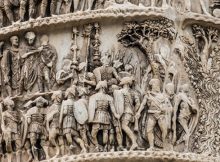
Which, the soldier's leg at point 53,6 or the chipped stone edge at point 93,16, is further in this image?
the soldier's leg at point 53,6

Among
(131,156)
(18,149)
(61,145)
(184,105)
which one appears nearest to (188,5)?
(184,105)

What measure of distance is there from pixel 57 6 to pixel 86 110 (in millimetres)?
1307

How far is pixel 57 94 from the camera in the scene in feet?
33.4

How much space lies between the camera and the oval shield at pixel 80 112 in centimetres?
1000

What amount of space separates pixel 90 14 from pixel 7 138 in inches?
63.2

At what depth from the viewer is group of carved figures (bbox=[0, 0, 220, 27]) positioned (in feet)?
34.6

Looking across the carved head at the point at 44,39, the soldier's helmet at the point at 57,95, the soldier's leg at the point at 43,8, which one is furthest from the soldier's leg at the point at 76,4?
the soldier's helmet at the point at 57,95

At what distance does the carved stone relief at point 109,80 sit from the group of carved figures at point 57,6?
0.01m

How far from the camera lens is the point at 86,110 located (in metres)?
10.1

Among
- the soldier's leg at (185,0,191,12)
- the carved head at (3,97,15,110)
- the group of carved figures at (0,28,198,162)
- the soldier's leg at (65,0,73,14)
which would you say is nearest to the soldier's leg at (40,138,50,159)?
the group of carved figures at (0,28,198,162)

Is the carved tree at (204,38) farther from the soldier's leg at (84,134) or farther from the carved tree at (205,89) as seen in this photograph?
the soldier's leg at (84,134)

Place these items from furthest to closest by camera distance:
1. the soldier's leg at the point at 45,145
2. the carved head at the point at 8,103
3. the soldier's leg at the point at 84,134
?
the carved head at the point at 8,103 → the soldier's leg at the point at 45,145 → the soldier's leg at the point at 84,134

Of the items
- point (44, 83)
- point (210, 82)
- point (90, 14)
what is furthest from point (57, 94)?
point (210, 82)

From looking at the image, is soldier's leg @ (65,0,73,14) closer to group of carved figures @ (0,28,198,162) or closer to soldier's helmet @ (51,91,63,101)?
group of carved figures @ (0,28,198,162)
